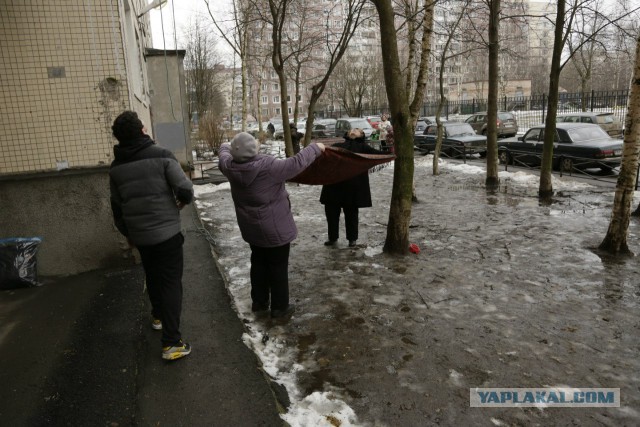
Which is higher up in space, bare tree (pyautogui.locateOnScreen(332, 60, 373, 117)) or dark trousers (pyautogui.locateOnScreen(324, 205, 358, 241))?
bare tree (pyautogui.locateOnScreen(332, 60, 373, 117))

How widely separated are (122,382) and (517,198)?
9517 mm

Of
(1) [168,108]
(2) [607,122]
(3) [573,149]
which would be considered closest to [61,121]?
(1) [168,108]

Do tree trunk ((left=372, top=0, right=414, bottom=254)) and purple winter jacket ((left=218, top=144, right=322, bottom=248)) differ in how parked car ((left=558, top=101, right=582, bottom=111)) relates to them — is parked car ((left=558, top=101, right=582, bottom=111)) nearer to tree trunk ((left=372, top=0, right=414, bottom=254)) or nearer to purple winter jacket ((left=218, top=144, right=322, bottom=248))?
tree trunk ((left=372, top=0, right=414, bottom=254))

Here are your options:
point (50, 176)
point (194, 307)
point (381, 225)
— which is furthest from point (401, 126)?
point (50, 176)

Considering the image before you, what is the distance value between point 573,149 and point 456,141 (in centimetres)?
580

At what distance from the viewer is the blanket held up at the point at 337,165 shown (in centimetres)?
511

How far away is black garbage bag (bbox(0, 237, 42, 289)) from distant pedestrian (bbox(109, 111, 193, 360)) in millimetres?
2417

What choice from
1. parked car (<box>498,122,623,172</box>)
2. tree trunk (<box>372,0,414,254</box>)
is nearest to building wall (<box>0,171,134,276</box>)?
tree trunk (<box>372,0,414,254</box>)

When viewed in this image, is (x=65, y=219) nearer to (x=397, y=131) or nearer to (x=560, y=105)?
(x=397, y=131)

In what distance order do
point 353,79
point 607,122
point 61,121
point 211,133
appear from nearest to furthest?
point 61,121 → point 607,122 → point 211,133 → point 353,79

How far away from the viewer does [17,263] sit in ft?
17.1

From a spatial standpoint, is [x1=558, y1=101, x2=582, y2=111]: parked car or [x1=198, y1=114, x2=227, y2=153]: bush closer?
[x1=198, y1=114, x2=227, y2=153]: bush

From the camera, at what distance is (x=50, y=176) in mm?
5535

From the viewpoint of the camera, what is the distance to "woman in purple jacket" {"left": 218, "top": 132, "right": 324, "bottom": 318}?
3986mm
